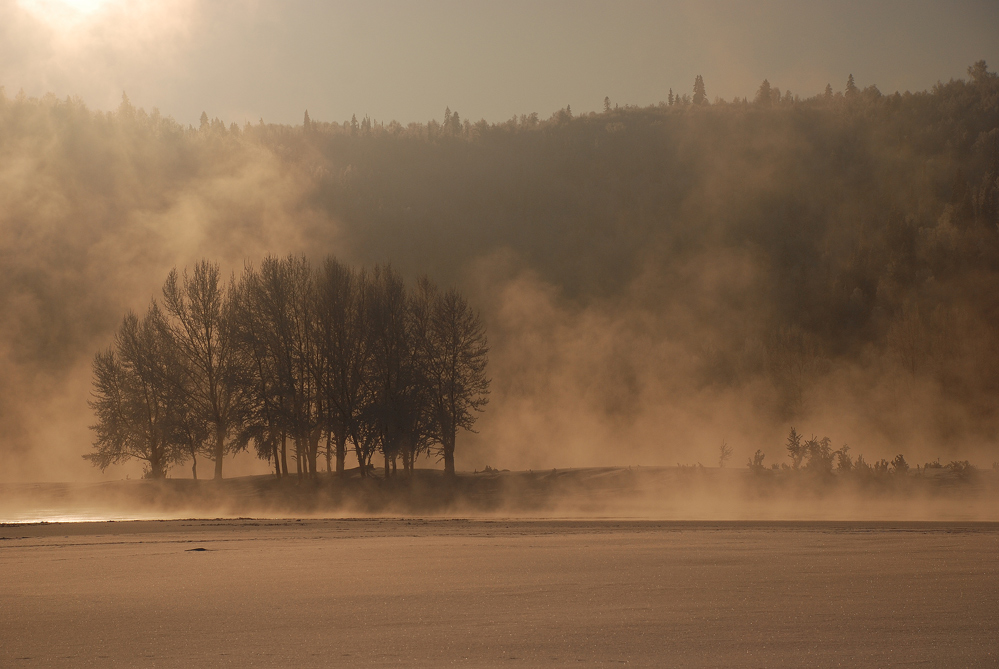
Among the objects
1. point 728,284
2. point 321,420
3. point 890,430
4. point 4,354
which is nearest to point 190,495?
point 321,420

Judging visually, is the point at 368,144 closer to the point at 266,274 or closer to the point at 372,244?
the point at 372,244

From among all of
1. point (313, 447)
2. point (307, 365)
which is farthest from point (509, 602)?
point (313, 447)

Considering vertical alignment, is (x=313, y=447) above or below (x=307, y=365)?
below

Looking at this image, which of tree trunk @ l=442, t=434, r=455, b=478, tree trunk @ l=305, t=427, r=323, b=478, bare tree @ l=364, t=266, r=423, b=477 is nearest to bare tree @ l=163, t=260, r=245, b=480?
tree trunk @ l=305, t=427, r=323, b=478

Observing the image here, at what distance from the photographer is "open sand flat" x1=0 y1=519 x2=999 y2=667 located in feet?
21.9

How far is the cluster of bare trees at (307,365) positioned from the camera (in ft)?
120

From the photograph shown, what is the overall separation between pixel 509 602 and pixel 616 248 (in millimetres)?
103552

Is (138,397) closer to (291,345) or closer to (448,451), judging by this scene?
(291,345)

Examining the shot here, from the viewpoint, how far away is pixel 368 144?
152 metres

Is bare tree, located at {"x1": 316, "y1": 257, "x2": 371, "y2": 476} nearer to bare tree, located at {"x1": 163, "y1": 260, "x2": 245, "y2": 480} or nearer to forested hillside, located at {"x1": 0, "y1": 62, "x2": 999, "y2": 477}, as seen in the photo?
bare tree, located at {"x1": 163, "y1": 260, "x2": 245, "y2": 480}

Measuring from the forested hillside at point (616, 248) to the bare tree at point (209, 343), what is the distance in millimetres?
25969

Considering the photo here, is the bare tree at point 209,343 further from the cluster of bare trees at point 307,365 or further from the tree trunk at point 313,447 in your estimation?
the tree trunk at point 313,447

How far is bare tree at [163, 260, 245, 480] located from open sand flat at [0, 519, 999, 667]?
22019 millimetres

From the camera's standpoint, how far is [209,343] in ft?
123
